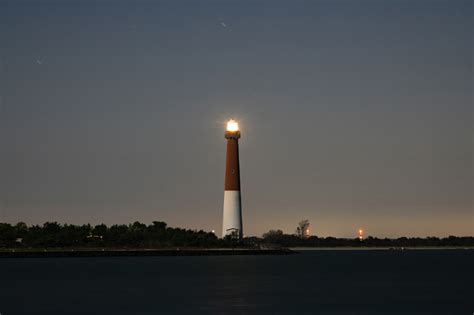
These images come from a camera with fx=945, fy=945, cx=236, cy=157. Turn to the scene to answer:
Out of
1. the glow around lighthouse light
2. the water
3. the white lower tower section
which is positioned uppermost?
the glow around lighthouse light

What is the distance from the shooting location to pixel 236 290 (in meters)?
79.1

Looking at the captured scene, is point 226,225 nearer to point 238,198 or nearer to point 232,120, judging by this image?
point 238,198

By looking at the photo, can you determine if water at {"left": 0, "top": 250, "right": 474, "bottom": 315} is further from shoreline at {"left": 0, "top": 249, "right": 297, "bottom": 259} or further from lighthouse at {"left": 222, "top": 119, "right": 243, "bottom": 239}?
shoreline at {"left": 0, "top": 249, "right": 297, "bottom": 259}

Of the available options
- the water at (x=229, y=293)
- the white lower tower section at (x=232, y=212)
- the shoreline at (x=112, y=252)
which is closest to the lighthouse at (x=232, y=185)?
the white lower tower section at (x=232, y=212)

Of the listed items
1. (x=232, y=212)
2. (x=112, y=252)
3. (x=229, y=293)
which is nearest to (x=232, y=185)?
(x=232, y=212)

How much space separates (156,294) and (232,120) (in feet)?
200

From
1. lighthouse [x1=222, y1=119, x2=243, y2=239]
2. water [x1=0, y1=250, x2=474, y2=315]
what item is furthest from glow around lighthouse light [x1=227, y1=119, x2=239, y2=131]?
water [x1=0, y1=250, x2=474, y2=315]

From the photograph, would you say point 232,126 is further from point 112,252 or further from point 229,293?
point 229,293

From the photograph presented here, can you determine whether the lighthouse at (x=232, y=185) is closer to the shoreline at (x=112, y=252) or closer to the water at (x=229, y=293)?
the shoreline at (x=112, y=252)

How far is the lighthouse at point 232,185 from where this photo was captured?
125312mm

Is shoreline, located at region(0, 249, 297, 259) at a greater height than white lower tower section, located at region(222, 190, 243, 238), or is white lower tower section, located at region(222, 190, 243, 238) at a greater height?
white lower tower section, located at region(222, 190, 243, 238)

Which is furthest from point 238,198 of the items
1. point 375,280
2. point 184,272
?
point 375,280

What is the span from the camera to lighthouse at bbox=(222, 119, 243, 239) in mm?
125312

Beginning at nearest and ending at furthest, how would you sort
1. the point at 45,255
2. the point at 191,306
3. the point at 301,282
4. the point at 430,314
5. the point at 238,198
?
1. the point at 430,314
2. the point at 191,306
3. the point at 301,282
4. the point at 238,198
5. the point at 45,255
